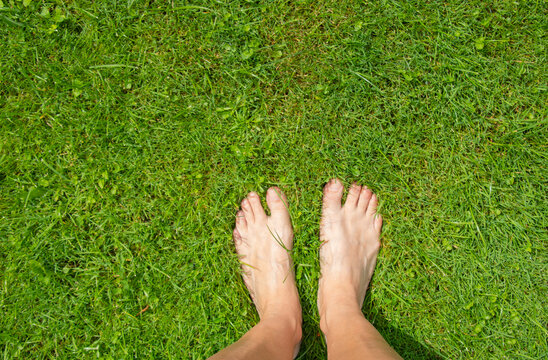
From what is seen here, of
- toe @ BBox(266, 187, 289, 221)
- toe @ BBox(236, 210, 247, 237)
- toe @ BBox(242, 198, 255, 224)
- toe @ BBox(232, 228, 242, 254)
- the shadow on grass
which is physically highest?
toe @ BBox(266, 187, 289, 221)

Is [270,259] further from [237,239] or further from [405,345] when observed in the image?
[405,345]

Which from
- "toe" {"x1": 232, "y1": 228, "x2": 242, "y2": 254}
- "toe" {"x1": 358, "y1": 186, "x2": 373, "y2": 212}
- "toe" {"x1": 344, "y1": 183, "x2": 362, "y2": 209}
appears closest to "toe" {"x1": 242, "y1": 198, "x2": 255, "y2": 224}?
"toe" {"x1": 232, "y1": 228, "x2": 242, "y2": 254}

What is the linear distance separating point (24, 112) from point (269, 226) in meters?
2.06

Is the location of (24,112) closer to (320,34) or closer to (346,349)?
(320,34)

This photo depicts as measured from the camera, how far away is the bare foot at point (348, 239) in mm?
2707

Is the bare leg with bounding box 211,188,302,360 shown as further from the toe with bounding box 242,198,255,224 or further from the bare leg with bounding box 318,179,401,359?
the bare leg with bounding box 318,179,401,359

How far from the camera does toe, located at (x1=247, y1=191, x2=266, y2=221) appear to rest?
9.24 feet

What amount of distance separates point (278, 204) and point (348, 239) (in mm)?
589

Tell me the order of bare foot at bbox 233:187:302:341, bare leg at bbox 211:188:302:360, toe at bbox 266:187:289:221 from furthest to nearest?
toe at bbox 266:187:289:221 < bare foot at bbox 233:187:302:341 < bare leg at bbox 211:188:302:360

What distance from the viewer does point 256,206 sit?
2818mm

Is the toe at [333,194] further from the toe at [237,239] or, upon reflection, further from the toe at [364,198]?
the toe at [237,239]

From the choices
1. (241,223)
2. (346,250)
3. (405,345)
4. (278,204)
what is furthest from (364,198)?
(405,345)

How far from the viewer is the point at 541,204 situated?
2.82m

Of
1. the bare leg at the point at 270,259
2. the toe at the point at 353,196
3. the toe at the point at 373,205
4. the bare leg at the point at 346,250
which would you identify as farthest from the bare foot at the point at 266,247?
the toe at the point at 373,205
